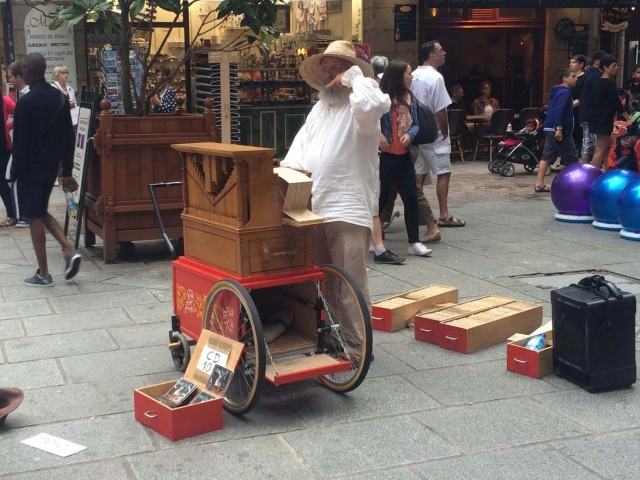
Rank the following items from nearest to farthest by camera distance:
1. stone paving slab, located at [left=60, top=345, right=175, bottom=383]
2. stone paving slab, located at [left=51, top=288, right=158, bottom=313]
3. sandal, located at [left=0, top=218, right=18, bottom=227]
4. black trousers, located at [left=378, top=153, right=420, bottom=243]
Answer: stone paving slab, located at [left=60, top=345, right=175, bottom=383]
stone paving slab, located at [left=51, top=288, right=158, bottom=313]
black trousers, located at [left=378, top=153, right=420, bottom=243]
sandal, located at [left=0, top=218, right=18, bottom=227]

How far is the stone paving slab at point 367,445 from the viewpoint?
13.0 ft

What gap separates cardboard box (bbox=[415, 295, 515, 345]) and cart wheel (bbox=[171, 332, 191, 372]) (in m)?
1.58

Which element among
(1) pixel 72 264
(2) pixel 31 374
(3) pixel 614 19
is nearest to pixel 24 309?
(1) pixel 72 264

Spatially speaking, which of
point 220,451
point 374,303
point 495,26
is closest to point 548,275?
point 374,303

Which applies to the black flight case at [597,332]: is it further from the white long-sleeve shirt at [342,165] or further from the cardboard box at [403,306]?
the cardboard box at [403,306]

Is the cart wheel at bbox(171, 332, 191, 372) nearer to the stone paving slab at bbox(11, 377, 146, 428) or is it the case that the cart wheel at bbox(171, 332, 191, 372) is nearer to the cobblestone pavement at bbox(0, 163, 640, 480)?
the cobblestone pavement at bbox(0, 163, 640, 480)

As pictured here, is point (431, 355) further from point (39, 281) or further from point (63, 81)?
point (63, 81)

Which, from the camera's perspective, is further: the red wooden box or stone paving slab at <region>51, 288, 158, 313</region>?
stone paving slab at <region>51, 288, 158, 313</region>

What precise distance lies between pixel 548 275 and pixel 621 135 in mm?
5110

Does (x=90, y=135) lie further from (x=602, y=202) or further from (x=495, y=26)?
(x=495, y=26)

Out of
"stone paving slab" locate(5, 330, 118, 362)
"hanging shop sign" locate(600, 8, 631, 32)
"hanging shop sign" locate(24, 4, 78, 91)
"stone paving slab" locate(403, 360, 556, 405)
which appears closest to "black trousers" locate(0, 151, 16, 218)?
"hanging shop sign" locate(24, 4, 78, 91)

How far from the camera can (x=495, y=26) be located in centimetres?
1639

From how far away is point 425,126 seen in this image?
844 centimetres

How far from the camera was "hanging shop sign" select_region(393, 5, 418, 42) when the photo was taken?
600 inches
